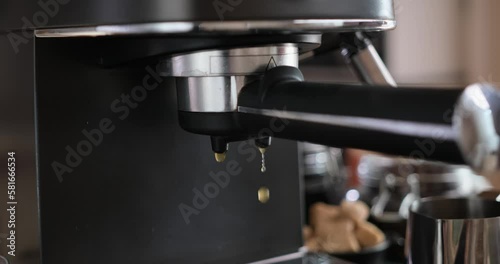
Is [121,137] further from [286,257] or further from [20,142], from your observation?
[286,257]

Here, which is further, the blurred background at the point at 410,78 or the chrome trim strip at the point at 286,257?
the blurred background at the point at 410,78

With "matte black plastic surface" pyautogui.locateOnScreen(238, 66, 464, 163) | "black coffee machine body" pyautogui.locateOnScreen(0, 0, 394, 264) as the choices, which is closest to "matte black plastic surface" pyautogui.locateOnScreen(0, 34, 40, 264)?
"black coffee machine body" pyautogui.locateOnScreen(0, 0, 394, 264)

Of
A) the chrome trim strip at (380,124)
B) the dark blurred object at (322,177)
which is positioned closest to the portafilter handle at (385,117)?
the chrome trim strip at (380,124)

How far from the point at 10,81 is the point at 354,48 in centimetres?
27

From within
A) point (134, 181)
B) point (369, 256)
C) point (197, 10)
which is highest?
point (197, 10)

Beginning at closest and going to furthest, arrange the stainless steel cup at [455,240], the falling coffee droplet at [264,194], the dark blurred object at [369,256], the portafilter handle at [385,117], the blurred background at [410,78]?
1. the portafilter handle at [385,117]
2. the stainless steel cup at [455,240]
3. the falling coffee droplet at [264,194]
4. the dark blurred object at [369,256]
5. the blurred background at [410,78]

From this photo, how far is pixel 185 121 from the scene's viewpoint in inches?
18.7

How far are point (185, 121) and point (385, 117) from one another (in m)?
0.17

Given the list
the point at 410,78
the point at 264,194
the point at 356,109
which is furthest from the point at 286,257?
the point at 410,78

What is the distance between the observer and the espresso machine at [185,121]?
0.36m

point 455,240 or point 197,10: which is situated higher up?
point 197,10

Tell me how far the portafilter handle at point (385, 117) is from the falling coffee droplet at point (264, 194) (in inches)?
7.4

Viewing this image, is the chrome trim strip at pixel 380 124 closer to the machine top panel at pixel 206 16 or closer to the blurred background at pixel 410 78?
the machine top panel at pixel 206 16

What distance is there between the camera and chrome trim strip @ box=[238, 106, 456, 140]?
0.32 m
